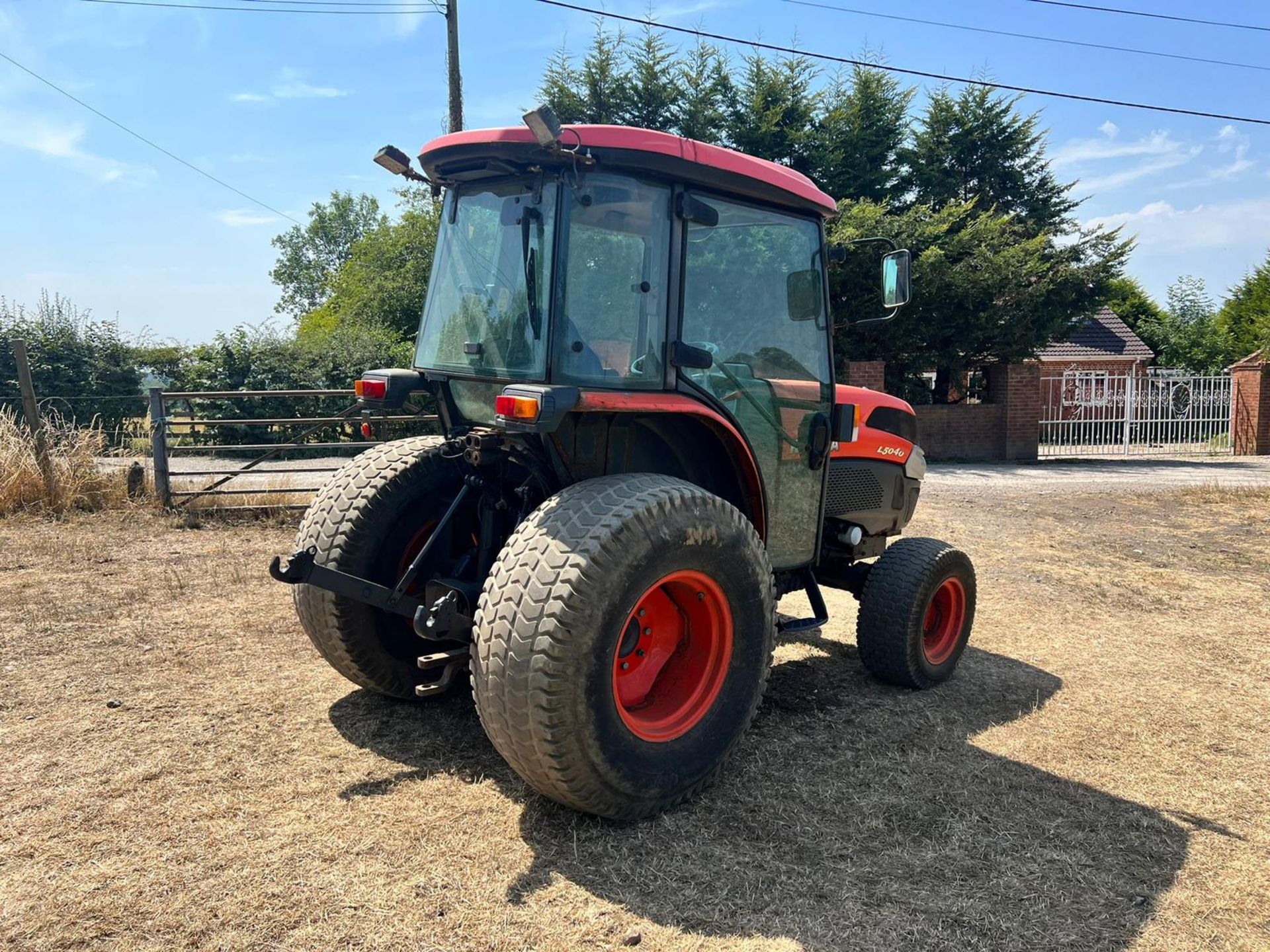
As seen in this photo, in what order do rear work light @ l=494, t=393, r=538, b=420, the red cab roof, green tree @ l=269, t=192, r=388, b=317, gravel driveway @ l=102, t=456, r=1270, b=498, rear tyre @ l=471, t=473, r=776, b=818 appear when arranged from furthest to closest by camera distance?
1. green tree @ l=269, t=192, r=388, b=317
2. gravel driveway @ l=102, t=456, r=1270, b=498
3. the red cab roof
4. rear work light @ l=494, t=393, r=538, b=420
5. rear tyre @ l=471, t=473, r=776, b=818

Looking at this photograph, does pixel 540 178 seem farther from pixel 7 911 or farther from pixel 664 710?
pixel 7 911

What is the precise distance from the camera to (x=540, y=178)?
323 cm

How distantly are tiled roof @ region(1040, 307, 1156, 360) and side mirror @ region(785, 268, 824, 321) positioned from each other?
1038 inches

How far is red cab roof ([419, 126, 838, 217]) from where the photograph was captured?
315 centimetres

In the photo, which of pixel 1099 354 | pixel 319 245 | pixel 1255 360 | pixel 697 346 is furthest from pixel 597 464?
pixel 319 245

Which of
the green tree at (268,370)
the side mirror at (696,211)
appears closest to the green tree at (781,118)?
the green tree at (268,370)

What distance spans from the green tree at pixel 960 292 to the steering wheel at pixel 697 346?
12424 millimetres

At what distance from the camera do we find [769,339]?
393 centimetres

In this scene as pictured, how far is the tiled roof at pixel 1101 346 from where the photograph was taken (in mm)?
28047

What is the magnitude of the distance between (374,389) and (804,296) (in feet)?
6.48

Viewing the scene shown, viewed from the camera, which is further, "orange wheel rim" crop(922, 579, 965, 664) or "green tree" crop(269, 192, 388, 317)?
"green tree" crop(269, 192, 388, 317)

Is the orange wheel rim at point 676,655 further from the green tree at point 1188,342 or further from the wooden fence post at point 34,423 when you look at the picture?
the green tree at point 1188,342

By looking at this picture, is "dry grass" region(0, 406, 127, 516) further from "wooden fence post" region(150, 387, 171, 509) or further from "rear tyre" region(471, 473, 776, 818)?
"rear tyre" region(471, 473, 776, 818)

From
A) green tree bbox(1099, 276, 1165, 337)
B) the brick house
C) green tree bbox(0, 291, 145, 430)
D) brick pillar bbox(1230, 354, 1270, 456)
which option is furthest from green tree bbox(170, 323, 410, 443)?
green tree bbox(1099, 276, 1165, 337)
